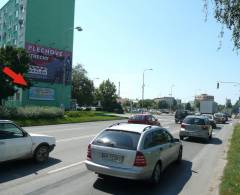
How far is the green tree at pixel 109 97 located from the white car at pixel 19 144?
71.2 meters

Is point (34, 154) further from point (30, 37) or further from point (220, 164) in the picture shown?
point (30, 37)

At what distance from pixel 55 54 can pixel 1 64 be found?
21.7 meters

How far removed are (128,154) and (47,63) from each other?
49.4 m

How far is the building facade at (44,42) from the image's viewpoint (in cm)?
5353

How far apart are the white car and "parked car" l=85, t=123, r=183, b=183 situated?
2274 mm

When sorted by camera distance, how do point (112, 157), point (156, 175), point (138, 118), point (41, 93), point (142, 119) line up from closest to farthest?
point (112, 157) → point (156, 175) → point (142, 119) → point (138, 118) → point (41, 93)

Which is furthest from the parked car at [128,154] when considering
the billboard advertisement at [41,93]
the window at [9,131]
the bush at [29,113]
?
the billboard advertisement at [41,93]

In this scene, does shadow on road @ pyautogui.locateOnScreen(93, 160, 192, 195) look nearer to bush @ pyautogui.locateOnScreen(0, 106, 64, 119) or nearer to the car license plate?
the car license plate

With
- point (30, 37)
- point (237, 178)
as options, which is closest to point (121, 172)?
point (237, 178)

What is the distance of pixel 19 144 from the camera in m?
9.92

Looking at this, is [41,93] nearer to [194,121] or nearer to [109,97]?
[109,97]

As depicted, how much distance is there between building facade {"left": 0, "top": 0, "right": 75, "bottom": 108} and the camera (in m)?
53.5

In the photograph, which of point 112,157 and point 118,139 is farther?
point 118,139

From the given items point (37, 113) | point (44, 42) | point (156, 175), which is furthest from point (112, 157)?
point (44, 42)
